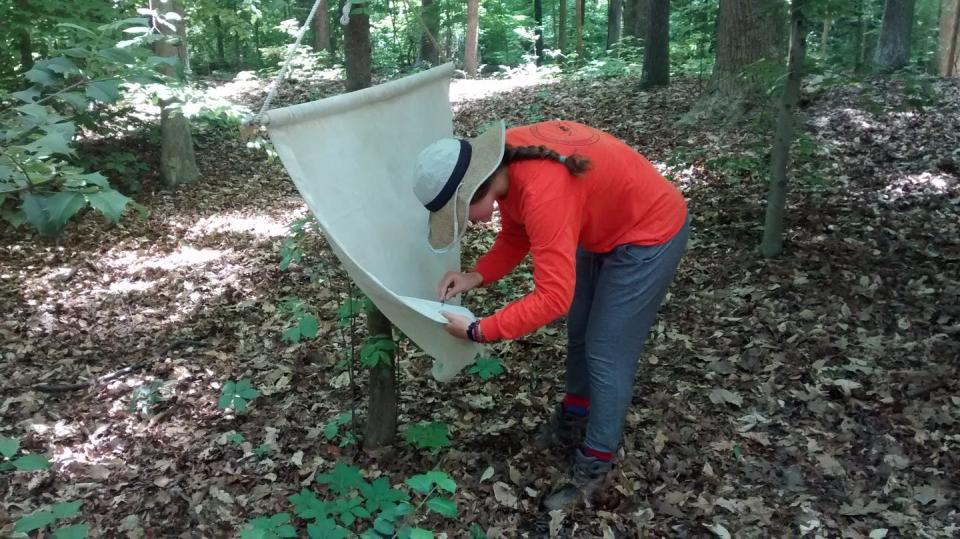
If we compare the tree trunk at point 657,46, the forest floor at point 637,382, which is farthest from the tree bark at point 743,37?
the tree trunk at point 657,46

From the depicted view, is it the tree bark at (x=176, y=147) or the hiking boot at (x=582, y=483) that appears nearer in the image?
the hiking boot at (x=582, y=483)

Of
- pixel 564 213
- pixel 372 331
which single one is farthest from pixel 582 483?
pixel 564 213

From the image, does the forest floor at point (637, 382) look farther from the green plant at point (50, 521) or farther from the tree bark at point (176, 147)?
the tree bark at point (176, 147)

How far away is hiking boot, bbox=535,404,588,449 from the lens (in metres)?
3.13

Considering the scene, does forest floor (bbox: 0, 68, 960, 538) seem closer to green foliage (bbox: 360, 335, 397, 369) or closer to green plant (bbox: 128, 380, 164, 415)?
green plant (bbox: 128, 380, 164, 415)

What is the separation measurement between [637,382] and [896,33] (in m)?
9.85

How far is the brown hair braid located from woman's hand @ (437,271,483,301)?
0.56 m

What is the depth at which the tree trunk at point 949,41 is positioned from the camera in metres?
9.89

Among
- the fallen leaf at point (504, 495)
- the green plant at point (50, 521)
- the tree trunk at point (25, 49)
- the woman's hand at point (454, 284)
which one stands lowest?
the fallen leaf at point (504, 495)

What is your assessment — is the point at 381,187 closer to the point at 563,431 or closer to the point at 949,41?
the point at 563,431

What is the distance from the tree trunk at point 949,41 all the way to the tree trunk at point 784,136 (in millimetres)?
7777

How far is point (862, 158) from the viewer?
599cm

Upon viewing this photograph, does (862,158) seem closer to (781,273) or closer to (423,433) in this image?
(781,273)

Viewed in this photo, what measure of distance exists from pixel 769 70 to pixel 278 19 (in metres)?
17.6
